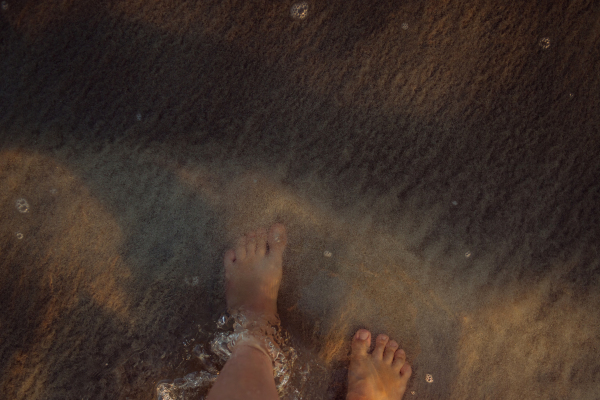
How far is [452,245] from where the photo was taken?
1124 mm

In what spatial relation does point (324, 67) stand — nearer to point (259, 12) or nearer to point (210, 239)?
point (259, 12)

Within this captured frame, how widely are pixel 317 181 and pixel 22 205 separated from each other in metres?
0.94

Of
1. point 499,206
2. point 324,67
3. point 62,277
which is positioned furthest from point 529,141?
point 62,277

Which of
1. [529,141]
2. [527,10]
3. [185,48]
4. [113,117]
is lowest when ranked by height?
[113,117]

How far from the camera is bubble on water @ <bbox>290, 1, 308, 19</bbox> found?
3.84ft

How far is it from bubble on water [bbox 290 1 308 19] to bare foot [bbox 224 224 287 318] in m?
0.70

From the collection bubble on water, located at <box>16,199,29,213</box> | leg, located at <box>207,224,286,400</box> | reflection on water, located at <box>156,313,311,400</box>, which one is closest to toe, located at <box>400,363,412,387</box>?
Result: reflection on water, located at <box>156,313,311,400</box>

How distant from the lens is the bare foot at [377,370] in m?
1.14

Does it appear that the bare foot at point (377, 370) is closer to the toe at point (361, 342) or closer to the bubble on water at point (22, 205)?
the toe at point (361, 342)

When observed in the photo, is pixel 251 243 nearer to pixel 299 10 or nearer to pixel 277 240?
pixel 277 240

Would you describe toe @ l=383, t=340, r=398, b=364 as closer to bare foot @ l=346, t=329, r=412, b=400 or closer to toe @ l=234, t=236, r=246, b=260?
bare foot @ l=346, t=329, r=412, b=400

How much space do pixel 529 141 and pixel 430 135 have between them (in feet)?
1.06

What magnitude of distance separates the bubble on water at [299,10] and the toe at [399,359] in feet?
3.78

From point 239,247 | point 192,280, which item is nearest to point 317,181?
point 239,247
